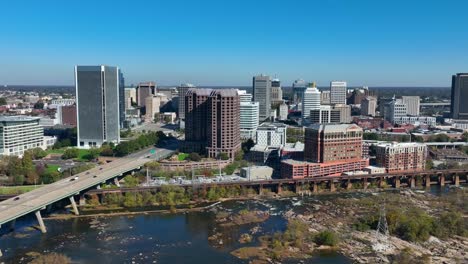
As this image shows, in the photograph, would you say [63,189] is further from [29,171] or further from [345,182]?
[345,182]

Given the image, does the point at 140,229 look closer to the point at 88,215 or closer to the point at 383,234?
the point at 88,215

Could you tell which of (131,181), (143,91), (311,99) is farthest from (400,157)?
(143,91)

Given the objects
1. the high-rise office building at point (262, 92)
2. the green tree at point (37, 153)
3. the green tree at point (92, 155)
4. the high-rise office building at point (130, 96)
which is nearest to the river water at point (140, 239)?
the green tree at point (92, 155)

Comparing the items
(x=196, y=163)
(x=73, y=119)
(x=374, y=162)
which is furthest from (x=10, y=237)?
(x=73, y=119)

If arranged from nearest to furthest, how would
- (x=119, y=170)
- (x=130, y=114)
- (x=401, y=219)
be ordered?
Answer: (x=401, y=219) → (x=119, y=170) → (x=130, y=114)

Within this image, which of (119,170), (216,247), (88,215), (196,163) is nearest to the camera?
(216,247)

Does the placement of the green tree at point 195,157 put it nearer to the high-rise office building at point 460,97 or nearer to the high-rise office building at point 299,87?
the high-rise office building at point 460,97

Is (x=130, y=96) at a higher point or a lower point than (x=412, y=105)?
higher
